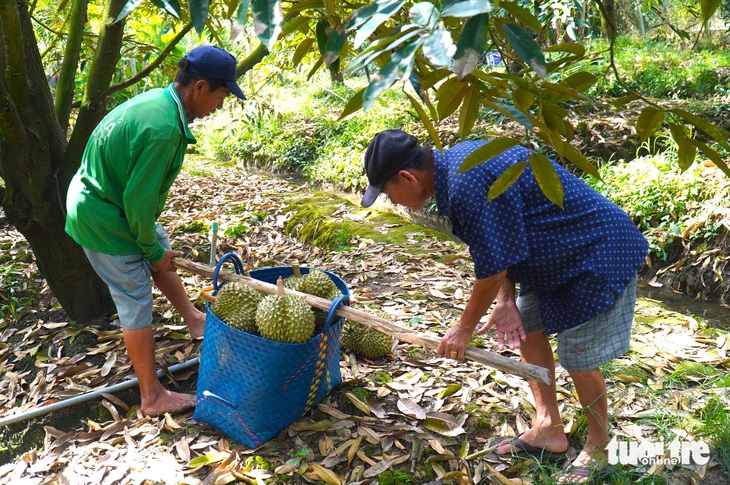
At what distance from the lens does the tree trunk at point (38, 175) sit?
3.03 metres

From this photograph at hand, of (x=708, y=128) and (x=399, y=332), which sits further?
(x=399, y=332)

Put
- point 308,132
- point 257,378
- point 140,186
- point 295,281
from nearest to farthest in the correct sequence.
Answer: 1. point 257,378
2. point 140,186
3. point 295,281
4. point 308,132

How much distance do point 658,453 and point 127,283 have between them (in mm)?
2433

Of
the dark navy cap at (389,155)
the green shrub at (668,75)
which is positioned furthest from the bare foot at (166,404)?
the green shrub at (668,75)

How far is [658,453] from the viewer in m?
2.27

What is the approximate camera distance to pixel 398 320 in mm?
3465

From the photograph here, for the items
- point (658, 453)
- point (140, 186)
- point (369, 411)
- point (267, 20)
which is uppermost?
point (267, 20)

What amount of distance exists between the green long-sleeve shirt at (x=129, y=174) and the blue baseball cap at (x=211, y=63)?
16cm

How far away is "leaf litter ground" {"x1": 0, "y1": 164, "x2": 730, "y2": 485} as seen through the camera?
2377mm

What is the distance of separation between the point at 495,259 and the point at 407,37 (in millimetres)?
1207

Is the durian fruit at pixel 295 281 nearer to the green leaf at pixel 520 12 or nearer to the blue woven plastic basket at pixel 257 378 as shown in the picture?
the blue woven plastic basket at pixel 257 378

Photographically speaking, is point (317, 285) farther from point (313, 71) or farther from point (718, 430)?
point (718, 430)

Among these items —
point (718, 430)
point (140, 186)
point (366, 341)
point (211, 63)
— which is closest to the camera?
point (718, 430)

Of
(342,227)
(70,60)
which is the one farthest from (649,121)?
(342,227)
